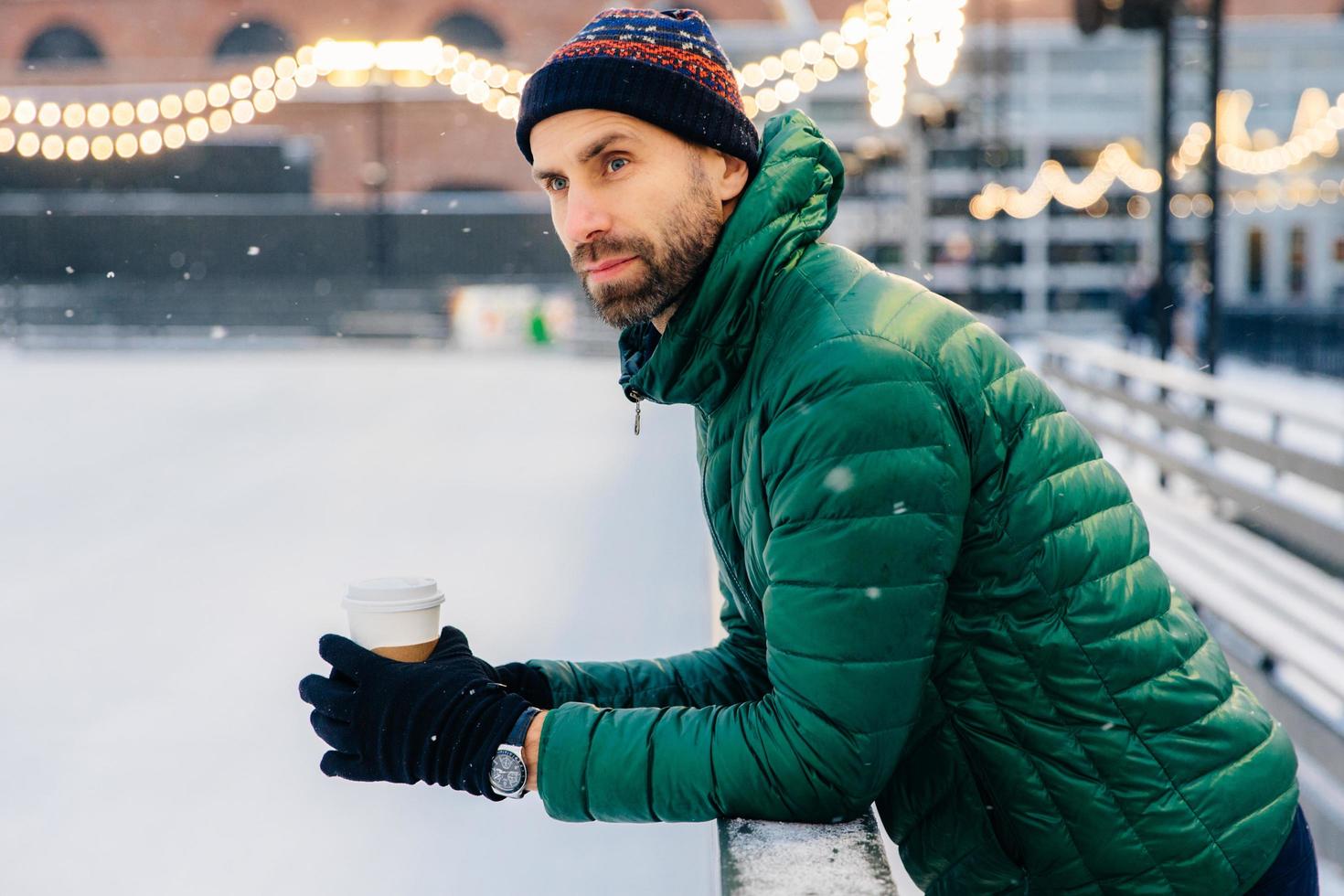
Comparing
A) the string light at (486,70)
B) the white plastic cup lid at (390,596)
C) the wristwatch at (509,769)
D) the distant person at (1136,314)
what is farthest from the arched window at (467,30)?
the wristwatch at (509,769)

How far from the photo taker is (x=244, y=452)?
8.27 meters

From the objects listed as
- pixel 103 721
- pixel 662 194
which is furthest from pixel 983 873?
pixel 103 721

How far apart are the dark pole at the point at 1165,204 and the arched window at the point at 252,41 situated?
21.8 metres

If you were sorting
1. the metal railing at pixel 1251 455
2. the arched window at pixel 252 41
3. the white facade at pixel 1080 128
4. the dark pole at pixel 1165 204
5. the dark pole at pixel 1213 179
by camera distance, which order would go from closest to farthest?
the metal railing at pixel 1251 455, the dark pole at pixel 1213 179, the dark pole at pixel 1165 204, the white facade at pixel 1080 128, the arched window at pixel 252 41

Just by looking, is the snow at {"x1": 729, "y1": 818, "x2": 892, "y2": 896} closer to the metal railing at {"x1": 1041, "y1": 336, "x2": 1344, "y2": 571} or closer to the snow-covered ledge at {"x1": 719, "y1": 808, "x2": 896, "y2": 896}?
the snow-covered ledge at {"x1": 719, "y1": 808, "x2": 896, "y2": 896}

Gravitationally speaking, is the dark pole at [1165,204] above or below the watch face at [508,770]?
above

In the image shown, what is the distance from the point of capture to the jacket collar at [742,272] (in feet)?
3.87

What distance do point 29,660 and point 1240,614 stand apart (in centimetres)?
389

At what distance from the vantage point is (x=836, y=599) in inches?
40.1

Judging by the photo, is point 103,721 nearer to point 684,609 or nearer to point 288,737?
point 288,737

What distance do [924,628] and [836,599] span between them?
0.29 feet

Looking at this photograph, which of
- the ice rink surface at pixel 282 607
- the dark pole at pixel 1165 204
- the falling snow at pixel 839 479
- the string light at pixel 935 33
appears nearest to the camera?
the falling snow at pixel 839 479

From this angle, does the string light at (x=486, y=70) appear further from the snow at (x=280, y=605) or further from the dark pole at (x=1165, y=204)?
the snow at (x=280, y=605)

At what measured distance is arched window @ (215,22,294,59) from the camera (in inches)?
1072
